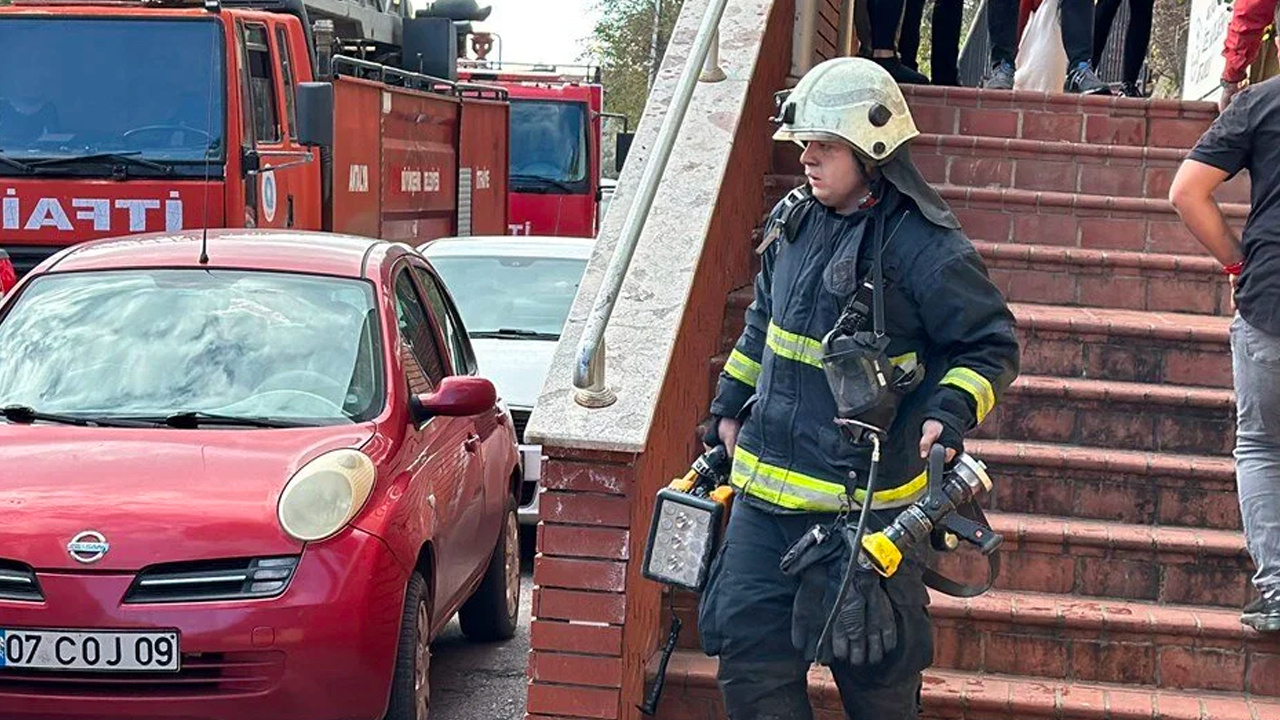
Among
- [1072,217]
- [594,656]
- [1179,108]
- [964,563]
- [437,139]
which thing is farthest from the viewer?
[437,139]

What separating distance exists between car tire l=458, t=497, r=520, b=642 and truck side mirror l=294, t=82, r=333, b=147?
4.45 metres

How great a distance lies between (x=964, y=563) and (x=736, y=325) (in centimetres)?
127

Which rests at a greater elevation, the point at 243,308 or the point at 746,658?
the point at 243,308

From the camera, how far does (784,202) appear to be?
14.9 feet

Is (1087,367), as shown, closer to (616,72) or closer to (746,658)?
(746,658)

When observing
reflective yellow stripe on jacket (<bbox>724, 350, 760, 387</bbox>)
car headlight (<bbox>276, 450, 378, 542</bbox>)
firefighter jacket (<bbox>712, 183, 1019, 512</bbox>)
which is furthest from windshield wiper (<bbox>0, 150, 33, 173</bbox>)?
firefighter jacket (<bbox>712, 183, 1019, 512</bbox>)

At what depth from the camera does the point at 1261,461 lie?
5.43m

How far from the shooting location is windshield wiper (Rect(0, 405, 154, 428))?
235 inches

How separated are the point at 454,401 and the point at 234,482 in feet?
2.82

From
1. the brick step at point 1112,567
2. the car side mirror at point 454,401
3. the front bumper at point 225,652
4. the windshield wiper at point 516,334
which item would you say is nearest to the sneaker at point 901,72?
the windshield wiper at point 516,334

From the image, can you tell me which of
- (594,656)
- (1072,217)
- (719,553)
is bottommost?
(594,656)

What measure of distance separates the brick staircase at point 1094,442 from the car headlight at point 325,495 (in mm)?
992

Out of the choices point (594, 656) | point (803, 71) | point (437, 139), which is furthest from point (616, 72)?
point (594, 656)

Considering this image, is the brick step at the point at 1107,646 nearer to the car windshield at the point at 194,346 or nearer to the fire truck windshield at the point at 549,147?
the car windshield at the point at 194,346
